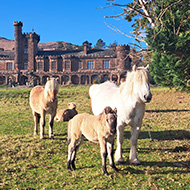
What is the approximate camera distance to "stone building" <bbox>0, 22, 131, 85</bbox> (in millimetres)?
51031

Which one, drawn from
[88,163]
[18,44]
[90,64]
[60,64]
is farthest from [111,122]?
[18,44]

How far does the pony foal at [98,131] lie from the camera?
514 centimetres

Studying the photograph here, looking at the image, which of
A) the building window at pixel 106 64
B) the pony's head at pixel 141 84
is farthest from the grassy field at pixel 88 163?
the building window at pixel 106 64

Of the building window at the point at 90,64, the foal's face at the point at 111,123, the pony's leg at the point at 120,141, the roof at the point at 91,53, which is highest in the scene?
the roof at the point at 91,53

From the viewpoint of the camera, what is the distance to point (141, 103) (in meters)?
6.01

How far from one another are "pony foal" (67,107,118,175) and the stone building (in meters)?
43.2

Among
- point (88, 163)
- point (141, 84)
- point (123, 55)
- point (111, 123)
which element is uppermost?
point (123, 55)

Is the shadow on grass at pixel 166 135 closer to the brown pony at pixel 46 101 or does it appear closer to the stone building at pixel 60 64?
the brown pony at pixel 46 101

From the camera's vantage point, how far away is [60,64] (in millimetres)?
55125

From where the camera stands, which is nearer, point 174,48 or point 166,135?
point 166,135

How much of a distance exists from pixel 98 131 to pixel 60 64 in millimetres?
51324

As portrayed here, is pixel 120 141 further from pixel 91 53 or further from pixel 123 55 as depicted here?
pixel 91 53

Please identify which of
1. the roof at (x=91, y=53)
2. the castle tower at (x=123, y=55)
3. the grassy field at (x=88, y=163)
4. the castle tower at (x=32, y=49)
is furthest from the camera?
the castle tower at (x=32, y=49)

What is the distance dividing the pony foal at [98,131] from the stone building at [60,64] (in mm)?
43151
